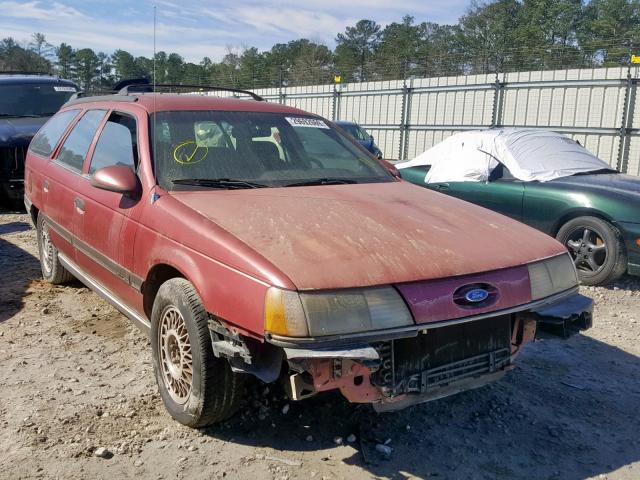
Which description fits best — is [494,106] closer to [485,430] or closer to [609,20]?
[485,430]

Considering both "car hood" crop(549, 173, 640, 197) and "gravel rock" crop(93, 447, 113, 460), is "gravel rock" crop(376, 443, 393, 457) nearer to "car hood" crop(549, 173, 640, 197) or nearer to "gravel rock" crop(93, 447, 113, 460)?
"gravel rock" crop(93, 447, 113, 460)

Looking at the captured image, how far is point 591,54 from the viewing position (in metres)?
17.5

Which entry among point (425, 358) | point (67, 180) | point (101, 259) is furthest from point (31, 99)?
point (425, 358)

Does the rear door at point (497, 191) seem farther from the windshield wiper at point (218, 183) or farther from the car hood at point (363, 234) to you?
the windshield wiper at point (218, 183)

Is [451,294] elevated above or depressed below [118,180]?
below

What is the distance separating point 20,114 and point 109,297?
7326mm

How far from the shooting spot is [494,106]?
17875 millimetres

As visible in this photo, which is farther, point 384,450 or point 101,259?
point 101,259

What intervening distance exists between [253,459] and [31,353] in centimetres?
203

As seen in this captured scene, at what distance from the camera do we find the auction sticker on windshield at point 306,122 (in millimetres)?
4125

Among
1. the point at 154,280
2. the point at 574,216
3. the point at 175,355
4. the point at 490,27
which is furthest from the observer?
the point at 490,27

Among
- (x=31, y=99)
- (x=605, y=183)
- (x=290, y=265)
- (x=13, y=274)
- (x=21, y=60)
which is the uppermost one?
(x=21, y=60)

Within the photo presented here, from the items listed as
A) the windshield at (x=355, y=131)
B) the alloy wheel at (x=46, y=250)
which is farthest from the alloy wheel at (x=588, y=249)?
the windshield at (x=355, y=131)

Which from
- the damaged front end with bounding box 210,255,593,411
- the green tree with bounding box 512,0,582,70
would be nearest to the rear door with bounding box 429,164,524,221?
the damaged front end with bounding box 210,255,593,411
